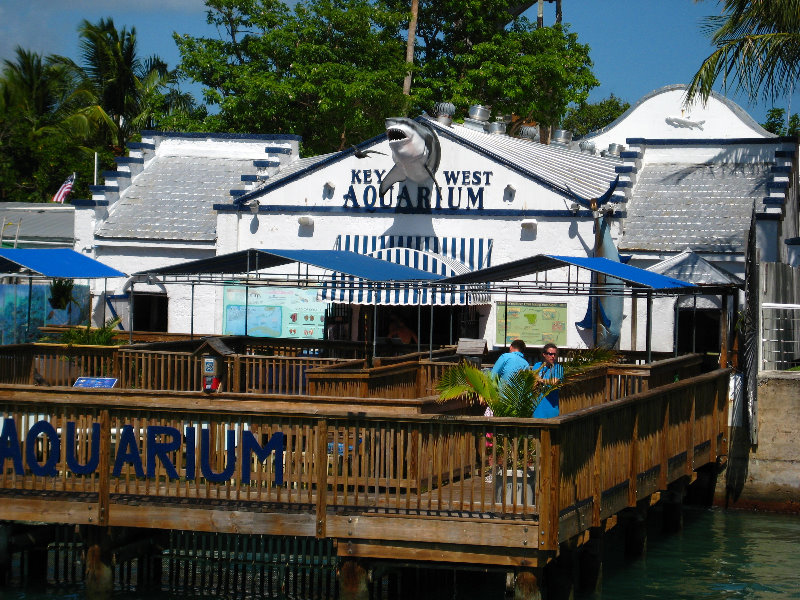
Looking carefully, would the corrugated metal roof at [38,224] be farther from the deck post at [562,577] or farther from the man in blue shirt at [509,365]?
the deck post at [562,577]

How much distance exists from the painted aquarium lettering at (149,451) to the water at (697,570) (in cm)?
213

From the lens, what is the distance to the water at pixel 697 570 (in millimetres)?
14758

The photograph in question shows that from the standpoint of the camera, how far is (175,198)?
34438 mm

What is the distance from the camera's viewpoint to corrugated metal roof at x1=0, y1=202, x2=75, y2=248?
1469 inches

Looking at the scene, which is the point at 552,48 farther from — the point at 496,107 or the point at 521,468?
the point at 521,468

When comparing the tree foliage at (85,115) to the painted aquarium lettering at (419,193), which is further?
the tree foliage at (85,115)

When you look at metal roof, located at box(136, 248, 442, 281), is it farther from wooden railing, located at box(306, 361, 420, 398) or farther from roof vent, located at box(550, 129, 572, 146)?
roof vent, located at box(550, 129, 572, 146)

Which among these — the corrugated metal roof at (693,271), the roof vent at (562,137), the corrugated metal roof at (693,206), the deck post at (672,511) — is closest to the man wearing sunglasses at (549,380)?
the deck post at (672,511)

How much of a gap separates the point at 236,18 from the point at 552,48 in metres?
13.0

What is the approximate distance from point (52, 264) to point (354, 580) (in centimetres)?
1389

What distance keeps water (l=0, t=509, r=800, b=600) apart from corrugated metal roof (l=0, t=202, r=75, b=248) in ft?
70.4

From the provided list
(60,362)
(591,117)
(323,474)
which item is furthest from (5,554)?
(591,117)

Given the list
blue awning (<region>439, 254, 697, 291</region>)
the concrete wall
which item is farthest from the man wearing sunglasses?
the concrete wall

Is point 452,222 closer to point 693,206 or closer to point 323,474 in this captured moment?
point 693,206
